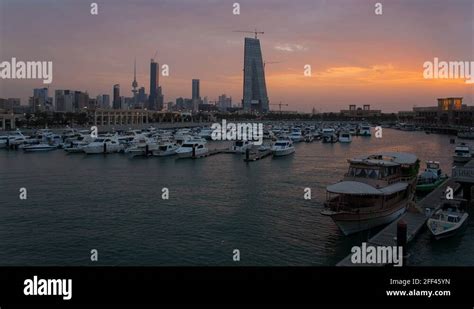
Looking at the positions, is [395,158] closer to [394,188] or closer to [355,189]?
[394,188]

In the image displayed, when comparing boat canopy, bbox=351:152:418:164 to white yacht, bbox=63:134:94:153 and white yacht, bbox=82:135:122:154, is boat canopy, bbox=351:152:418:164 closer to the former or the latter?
white yacht, bbox=82:135:122:154

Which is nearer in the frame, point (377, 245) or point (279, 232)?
point (377, 245)

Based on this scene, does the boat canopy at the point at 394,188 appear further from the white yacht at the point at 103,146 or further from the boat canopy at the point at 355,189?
the white yacht at the point at 103,146

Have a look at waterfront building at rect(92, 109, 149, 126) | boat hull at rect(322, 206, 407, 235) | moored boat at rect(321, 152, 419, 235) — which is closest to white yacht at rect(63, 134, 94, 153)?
moored boat at rect(321, 152, 419, 235)

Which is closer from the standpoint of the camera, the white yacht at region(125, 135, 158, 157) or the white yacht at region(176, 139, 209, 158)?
the white yacht at region(176, 139, 209, 158)
